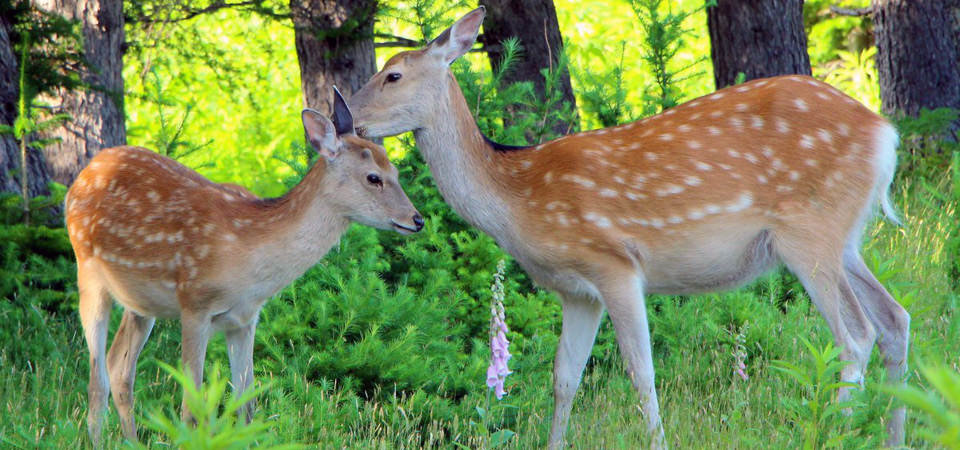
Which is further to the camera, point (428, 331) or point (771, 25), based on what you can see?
point (771, 25)

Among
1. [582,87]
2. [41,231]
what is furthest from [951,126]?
[41,231]

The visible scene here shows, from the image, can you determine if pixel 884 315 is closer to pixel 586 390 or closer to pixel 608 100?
pixel 586 390

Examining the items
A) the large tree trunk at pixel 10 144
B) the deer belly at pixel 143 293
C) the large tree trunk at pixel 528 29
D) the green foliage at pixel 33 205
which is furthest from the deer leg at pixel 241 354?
the large tree trunk at pixel 528 29

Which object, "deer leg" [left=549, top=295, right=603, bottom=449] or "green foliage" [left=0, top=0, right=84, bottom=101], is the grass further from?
"green foliage" [left=0, top=0, right=84, bottom=101]

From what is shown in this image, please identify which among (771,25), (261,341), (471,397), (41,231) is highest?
(771,25)

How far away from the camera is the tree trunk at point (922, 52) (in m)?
10.8

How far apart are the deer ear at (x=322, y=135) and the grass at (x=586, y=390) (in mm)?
1065

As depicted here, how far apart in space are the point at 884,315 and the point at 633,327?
141 centimetres

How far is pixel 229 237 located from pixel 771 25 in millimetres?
6270

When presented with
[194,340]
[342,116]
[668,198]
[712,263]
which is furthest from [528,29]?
[194,340]

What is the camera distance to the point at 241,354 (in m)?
5.54

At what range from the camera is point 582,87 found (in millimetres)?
7992

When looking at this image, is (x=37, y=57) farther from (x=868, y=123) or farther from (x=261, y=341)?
(x=868, y=123)

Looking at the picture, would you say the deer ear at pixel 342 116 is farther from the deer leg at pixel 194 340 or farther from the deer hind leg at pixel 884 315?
the deer hind leg at pixel 884 315
